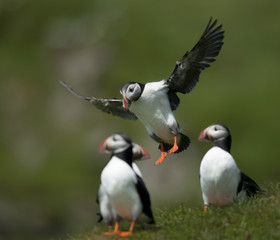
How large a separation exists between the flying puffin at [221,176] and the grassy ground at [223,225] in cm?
23

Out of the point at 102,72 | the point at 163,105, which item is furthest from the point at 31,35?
the point at 163,105

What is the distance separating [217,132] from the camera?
8828 millimetres

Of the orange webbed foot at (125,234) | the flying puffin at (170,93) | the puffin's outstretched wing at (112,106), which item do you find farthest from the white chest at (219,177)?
the puffin's outstretched wing at (112,106)

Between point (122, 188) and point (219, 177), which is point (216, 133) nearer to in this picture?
point (219, 177)

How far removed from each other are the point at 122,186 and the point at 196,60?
3.69m

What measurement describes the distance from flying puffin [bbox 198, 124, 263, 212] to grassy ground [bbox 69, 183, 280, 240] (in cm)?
23

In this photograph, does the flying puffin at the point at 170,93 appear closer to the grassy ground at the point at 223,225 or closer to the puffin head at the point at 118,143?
the grassy ground at the point at 223,225

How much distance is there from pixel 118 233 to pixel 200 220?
982 millimetres

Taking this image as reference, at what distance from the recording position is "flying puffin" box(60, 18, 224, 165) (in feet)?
33.8

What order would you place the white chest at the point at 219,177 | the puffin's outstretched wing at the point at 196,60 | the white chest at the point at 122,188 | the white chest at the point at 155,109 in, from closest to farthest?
the white chest at the point at 122,188 → the white chest at the point at 219,177 → the puffin's outstretched wing at the point at 196,60 → the white chest at the point at 155,109

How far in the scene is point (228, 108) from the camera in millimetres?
20297

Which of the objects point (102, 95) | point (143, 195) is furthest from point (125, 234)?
point (102, 95)

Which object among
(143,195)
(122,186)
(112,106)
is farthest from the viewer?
(112,106)

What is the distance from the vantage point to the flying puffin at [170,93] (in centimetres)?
1031
